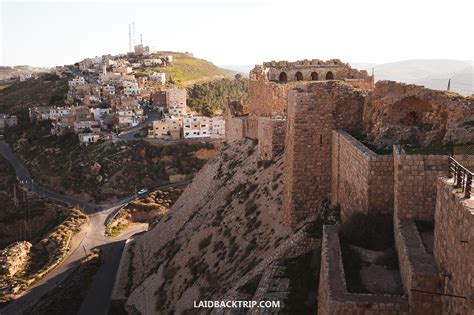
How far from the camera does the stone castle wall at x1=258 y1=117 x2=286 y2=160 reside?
60.7ft

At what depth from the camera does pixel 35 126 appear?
81250mm

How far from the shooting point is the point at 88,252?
35406 millimetres

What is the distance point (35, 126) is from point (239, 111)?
208 ft

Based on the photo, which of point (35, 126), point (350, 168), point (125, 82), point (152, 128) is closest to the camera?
point (350, 168)

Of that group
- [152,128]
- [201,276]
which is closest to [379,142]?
[201,276]

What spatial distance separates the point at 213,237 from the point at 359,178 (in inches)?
349

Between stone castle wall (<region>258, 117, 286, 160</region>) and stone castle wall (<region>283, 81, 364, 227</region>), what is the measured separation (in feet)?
16.8

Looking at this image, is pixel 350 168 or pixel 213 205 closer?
pixel 350 168

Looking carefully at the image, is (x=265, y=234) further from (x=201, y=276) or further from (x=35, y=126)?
(x=35, y=126)

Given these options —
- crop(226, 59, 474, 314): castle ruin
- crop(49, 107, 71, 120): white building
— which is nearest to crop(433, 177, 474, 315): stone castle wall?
crop(226, 59, 474, 314): castle ruin

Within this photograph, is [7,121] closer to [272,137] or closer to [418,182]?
[272,137]

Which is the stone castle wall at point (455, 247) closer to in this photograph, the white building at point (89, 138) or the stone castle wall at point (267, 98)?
the stone castle wall at point (267, 98)

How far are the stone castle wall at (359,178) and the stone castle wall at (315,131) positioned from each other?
455mm

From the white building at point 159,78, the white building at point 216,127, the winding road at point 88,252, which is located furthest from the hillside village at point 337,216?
the white building at point 159,78
